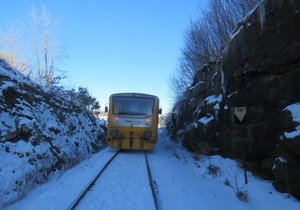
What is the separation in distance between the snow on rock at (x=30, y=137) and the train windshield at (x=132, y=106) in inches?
96.0

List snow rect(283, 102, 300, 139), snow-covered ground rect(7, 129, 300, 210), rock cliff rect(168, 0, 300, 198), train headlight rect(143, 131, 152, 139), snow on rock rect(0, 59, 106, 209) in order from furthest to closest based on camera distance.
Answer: train headlight rect(143, 131, 152, 139) → snow on rock rect(0, 59, 106, 209) → rock cliff rect(168, 0, 300, 198) → snow rect(283, 102, 300, 139) → snow-covered ground rect(7, 129, 300, 210)

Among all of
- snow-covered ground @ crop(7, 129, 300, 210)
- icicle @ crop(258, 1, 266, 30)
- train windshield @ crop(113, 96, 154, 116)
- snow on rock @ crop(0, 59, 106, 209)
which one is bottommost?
snow-covered ground @ crop(7, 129, 300, 210)

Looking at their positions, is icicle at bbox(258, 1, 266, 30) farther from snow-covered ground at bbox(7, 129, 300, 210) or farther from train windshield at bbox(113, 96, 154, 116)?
train windshield at bbox(113, 96, 154, 116)

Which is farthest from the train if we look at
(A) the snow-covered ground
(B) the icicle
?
(B) the icicle

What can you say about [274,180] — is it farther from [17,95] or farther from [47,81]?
[47,81]

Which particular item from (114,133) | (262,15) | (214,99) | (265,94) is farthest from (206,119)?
(262,15)

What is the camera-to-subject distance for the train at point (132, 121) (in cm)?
1680

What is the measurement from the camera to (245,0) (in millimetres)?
22766

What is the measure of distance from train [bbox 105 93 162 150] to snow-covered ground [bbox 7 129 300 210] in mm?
5321

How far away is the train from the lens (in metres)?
16.8

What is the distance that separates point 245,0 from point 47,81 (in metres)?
16.0

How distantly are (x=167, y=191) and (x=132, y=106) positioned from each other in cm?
918

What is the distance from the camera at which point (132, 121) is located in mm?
16844

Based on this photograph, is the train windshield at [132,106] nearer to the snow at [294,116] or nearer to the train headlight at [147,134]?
the train headlight at [147,134]
